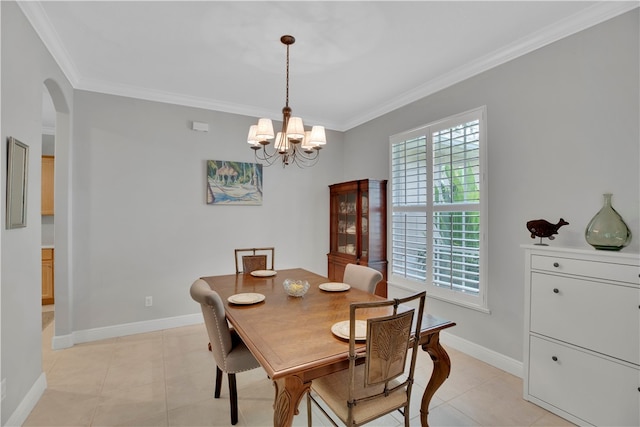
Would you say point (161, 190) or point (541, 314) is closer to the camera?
point (541, 314)

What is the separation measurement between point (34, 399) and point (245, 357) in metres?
1.61

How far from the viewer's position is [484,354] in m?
2.88

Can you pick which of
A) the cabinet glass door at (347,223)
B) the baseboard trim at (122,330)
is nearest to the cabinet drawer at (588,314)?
the cabinet glass door at (347,223)

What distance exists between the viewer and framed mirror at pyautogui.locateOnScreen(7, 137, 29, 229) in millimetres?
1901

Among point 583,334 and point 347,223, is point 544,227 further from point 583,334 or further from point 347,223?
point 347,223

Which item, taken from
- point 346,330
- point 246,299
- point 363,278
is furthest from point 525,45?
point 246,299

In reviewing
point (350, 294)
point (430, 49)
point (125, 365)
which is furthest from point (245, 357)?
point (430, 49)

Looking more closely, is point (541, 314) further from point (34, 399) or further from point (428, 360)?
point (34, 399)

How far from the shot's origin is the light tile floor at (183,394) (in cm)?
209

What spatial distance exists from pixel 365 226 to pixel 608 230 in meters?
2.42

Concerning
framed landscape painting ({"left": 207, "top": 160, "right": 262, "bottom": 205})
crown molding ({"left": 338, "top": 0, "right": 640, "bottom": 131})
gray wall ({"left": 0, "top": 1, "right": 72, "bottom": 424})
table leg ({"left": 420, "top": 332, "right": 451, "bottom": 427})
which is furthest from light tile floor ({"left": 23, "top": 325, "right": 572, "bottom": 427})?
crown molding ({"left": 338, "top": 0, "right": 640, "bottom": 131})

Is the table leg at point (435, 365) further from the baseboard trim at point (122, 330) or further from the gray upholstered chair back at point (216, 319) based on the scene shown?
the baseboard trim at point (122, 330)

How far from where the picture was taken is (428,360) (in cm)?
296

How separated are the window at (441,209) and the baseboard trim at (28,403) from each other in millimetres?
3439
